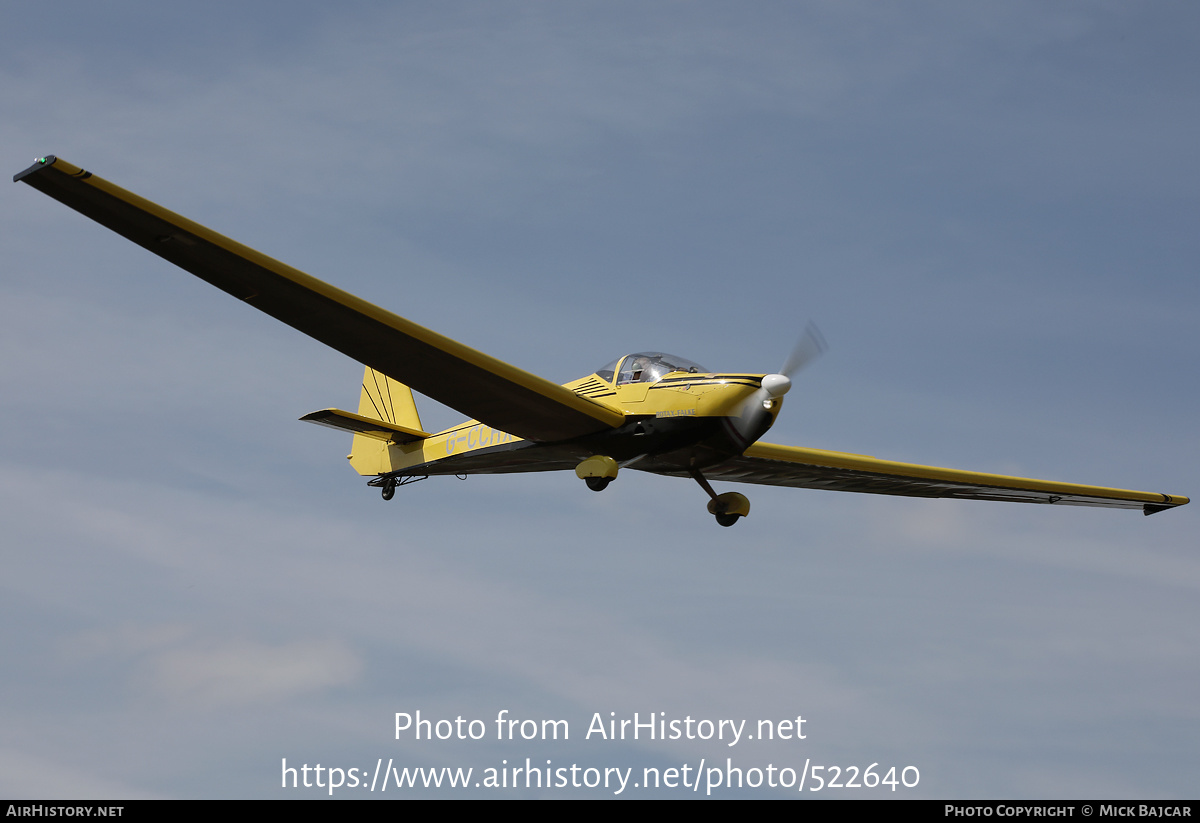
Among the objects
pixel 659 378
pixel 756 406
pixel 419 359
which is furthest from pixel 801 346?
pixel 419 359

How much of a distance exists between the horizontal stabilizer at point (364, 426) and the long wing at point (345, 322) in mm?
4758

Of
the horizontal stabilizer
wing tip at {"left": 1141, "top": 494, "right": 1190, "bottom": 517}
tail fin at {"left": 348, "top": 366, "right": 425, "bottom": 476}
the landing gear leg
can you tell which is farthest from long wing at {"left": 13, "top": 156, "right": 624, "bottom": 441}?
wing tip at {"left": 1141, "top": 494, "right": 1190, "bottom": 517}

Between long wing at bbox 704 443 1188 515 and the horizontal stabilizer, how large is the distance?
651 centimetres

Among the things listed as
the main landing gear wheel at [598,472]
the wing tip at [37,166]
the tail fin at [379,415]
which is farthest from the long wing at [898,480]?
the wing tip at [37,166]

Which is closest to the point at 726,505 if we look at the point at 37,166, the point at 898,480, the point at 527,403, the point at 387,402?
the point at 527,403

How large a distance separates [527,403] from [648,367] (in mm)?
2165

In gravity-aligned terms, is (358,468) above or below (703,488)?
above

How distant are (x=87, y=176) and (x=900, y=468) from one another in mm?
15789

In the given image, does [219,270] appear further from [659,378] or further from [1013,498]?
[1013,498]

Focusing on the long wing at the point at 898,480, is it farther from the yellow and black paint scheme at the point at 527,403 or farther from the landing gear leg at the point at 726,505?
the landing gear leg at the point at 726,505

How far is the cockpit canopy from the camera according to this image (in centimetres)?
1856

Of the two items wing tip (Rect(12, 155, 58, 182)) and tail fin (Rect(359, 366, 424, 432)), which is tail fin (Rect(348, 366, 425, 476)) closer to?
tail fin (Rect(359, 366, 424, 432))

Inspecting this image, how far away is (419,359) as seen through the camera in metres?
17.3

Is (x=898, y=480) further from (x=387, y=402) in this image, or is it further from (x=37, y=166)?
(x=37, y=166)
